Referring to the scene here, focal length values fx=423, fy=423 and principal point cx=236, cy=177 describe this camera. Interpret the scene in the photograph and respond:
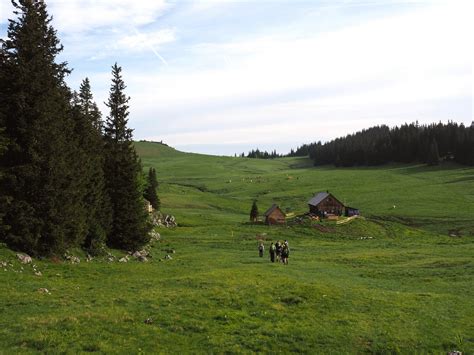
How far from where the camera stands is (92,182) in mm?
46438

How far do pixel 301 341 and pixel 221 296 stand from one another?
7.21 m

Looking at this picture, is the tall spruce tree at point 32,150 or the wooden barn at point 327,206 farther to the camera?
the wooden barn at point 327,206

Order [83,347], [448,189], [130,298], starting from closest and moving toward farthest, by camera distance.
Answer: [83,347] < [130,298] < [448,189]

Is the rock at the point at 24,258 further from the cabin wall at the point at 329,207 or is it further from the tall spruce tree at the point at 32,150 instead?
the cabin wall at the point at 329,207

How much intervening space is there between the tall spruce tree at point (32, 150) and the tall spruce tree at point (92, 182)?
5.22 metres

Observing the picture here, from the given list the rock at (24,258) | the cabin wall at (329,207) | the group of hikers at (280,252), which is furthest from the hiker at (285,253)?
the cabin wall at (329,207)

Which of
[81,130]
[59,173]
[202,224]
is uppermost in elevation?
[81,130]

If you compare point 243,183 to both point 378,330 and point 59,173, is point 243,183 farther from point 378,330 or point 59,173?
point 378,330

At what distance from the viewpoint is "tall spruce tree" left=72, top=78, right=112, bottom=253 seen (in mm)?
42500

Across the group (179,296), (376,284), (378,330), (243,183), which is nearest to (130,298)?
(179,296)

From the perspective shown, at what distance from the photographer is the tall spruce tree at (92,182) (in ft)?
139

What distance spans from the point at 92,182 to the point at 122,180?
5737mm

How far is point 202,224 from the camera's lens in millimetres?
95062

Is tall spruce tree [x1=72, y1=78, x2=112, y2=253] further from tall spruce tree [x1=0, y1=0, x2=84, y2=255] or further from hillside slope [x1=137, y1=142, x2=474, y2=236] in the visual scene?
hillside slope [x1=137, y1=142, x2=474, y2=236]
